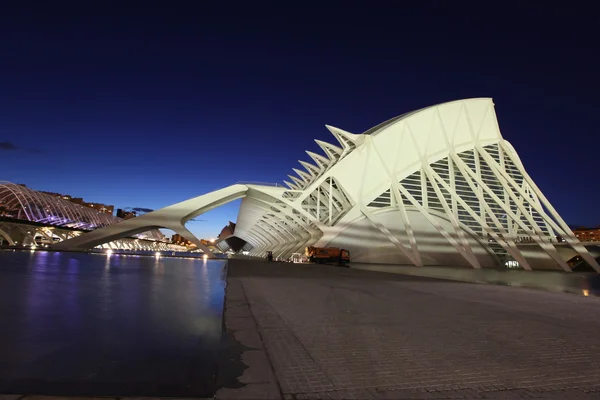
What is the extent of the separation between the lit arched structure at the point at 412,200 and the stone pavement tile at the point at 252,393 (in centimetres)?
3044

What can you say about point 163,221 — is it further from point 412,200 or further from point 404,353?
point 404,353

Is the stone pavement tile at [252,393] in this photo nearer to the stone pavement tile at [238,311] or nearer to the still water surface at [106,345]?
the still water surface at [106,345]

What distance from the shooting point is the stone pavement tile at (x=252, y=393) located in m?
2.72

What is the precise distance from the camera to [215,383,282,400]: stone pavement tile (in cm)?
272

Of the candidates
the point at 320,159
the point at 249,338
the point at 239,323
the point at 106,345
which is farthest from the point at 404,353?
the point at 320,159

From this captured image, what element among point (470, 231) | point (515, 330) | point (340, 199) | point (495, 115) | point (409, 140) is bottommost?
point (515, 330)

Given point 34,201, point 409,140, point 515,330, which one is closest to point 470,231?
point 409,140

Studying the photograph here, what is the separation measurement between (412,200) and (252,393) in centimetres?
3208

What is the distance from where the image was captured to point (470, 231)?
3809 cm

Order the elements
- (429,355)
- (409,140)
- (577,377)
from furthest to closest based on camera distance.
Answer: (409,140)
(429,355)
(577,377)

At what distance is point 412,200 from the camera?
3319 cm

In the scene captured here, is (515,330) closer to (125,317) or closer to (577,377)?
(577,377)

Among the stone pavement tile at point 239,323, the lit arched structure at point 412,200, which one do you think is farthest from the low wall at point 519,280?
the stone pavement tile at point 239,323

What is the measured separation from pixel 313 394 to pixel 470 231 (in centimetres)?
3922
